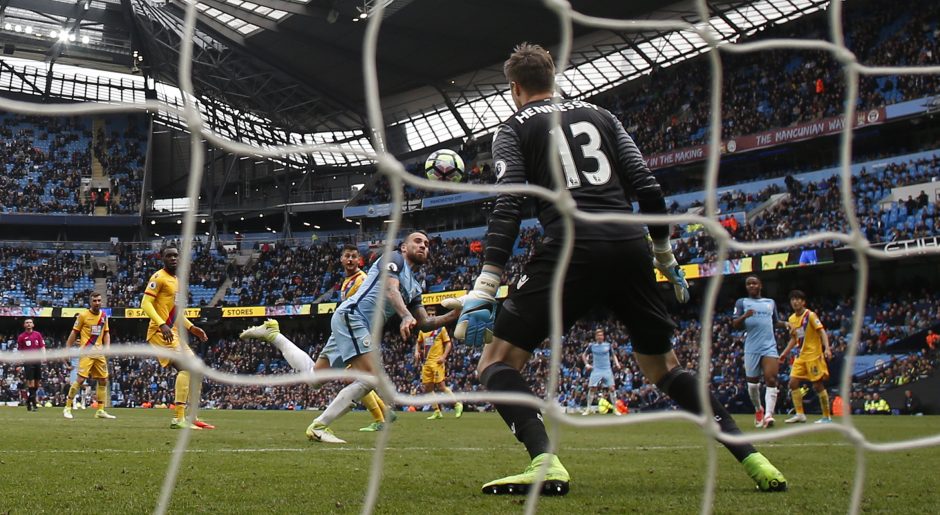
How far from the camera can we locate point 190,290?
38469mm

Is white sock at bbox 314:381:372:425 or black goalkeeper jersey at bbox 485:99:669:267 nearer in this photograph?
black goalkeeper jersey at bbox 485:99:669:267

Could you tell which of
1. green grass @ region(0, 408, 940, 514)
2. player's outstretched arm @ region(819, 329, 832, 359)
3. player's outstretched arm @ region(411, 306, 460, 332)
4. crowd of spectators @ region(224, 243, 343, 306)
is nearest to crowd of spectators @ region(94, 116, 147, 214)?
crowd of spectators @ region(224, 243, 343, 306)

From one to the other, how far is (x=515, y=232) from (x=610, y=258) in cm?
40

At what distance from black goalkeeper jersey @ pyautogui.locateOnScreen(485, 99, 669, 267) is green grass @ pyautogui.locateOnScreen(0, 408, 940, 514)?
1122mm

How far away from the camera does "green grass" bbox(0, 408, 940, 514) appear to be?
134 inches

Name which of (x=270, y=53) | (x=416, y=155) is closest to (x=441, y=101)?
(x=416, y=155)

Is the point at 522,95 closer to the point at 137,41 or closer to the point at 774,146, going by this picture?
the point at 774,146

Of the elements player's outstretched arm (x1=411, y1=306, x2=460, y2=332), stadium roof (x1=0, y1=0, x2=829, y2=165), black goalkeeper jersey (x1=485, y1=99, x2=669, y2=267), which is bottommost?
player's outstretched arm (x1=411, y1=306, x2=460, y2=332)

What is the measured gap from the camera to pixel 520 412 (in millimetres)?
3766

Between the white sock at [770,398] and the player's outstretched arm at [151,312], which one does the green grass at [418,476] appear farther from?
the white sock at [770,398]

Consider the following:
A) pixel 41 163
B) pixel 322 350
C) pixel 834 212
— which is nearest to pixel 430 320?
pixel 322 350

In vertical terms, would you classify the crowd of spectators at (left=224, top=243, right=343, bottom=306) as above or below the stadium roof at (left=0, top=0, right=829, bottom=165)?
below

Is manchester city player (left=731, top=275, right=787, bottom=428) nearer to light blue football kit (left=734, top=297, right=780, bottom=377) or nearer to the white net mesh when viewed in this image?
light blue football kit (left=734, top=297, right=780, bottom=377)

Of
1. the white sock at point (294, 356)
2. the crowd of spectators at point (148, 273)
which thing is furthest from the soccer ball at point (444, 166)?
the crowd of spectators at point (148, 273)
